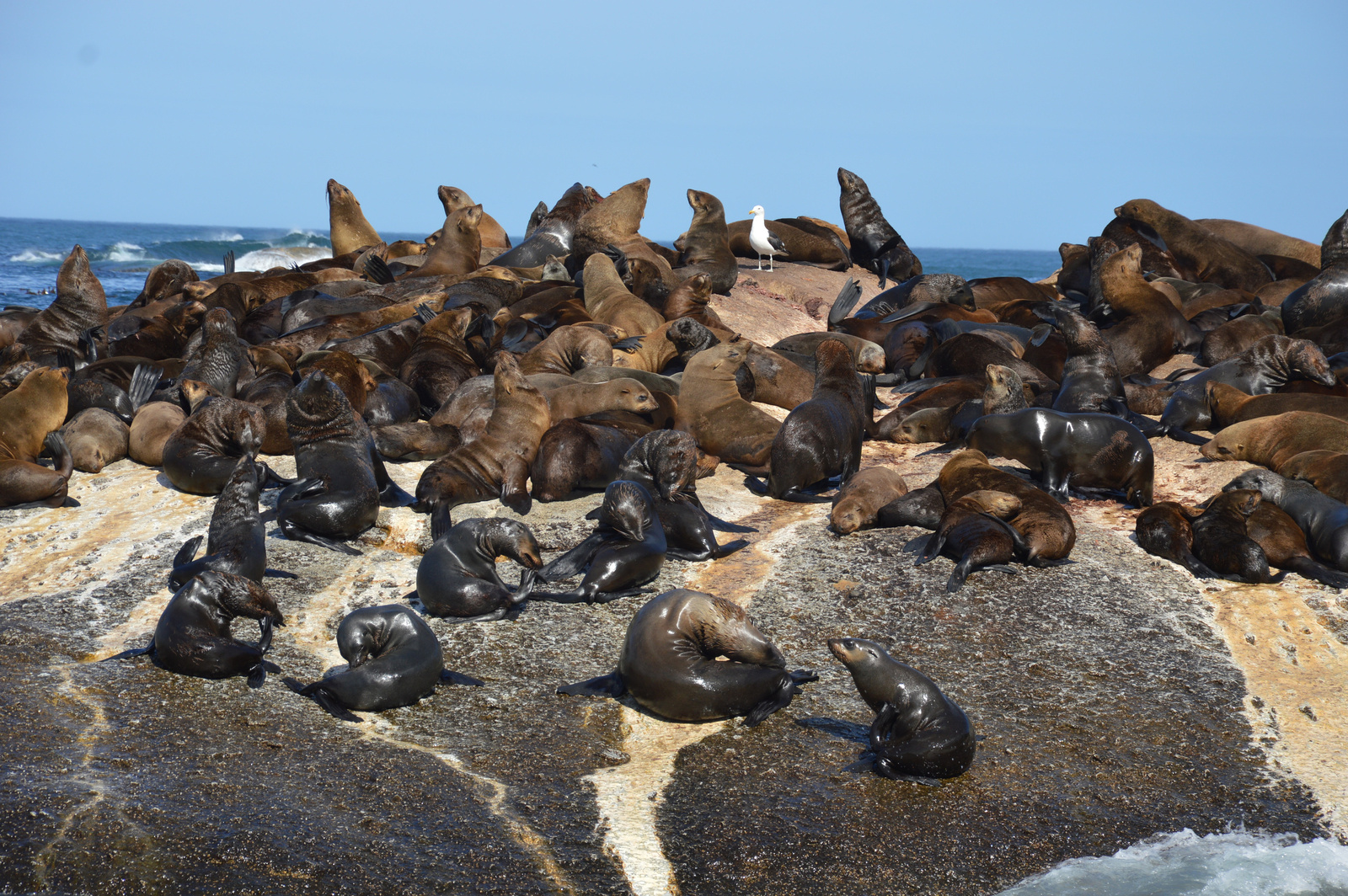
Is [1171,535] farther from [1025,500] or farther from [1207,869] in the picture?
[1207,869]

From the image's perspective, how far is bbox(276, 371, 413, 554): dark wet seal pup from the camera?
5996 millimetres

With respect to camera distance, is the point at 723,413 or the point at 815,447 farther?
the point at 723,413

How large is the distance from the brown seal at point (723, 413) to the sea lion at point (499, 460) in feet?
4.26

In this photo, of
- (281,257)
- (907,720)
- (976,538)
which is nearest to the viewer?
(907,720)

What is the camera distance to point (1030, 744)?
3.94 metres

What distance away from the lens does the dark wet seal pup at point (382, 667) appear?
4109 millimetres

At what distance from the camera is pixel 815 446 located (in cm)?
724

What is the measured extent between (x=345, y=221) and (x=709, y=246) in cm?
582

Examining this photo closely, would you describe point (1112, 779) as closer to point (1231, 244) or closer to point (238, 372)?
point (238, 372)

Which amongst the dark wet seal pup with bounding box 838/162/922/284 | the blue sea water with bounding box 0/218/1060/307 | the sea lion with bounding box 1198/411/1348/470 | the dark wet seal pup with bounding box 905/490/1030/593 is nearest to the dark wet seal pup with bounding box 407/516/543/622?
the dark wet seal pup with bounding box 905/490/1030/593

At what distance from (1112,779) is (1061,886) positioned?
734 mm

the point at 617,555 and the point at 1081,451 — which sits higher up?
the point at 1081,451

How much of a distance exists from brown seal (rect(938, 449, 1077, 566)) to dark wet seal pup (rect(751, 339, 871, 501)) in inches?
31.8

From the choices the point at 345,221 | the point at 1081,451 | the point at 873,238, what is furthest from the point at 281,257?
the point at 1081,451
